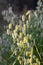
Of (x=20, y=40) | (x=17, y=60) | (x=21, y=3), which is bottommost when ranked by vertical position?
(x=21, y=3)

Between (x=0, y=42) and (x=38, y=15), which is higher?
(x=38, y=15)

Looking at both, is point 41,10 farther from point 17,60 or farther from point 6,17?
point 17,60

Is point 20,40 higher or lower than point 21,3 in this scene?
higher

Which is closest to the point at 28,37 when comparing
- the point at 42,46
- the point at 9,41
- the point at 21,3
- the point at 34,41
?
the point at 34,41

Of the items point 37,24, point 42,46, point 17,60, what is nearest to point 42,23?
point 37,24

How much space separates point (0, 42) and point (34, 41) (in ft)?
1.88

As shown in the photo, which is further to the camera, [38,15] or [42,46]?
[38,15]

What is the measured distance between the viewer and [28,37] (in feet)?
8.92

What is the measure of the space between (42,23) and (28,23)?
171mm

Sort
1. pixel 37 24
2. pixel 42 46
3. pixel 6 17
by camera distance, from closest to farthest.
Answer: pixel 42 46 < pixel 37 24 < pixel 6 17

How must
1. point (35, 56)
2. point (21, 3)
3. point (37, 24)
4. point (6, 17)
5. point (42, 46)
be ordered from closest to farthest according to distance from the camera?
point (35, 56) → point (42, 46) → point (37, 24) → point (6, 17) → point (21, 3)

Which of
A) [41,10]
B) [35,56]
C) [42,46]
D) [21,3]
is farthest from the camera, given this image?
[21,3]

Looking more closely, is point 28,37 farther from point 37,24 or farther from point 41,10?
point 41,10

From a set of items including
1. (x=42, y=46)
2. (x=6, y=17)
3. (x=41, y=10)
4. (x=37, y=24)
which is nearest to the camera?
(x=42, y=46)
